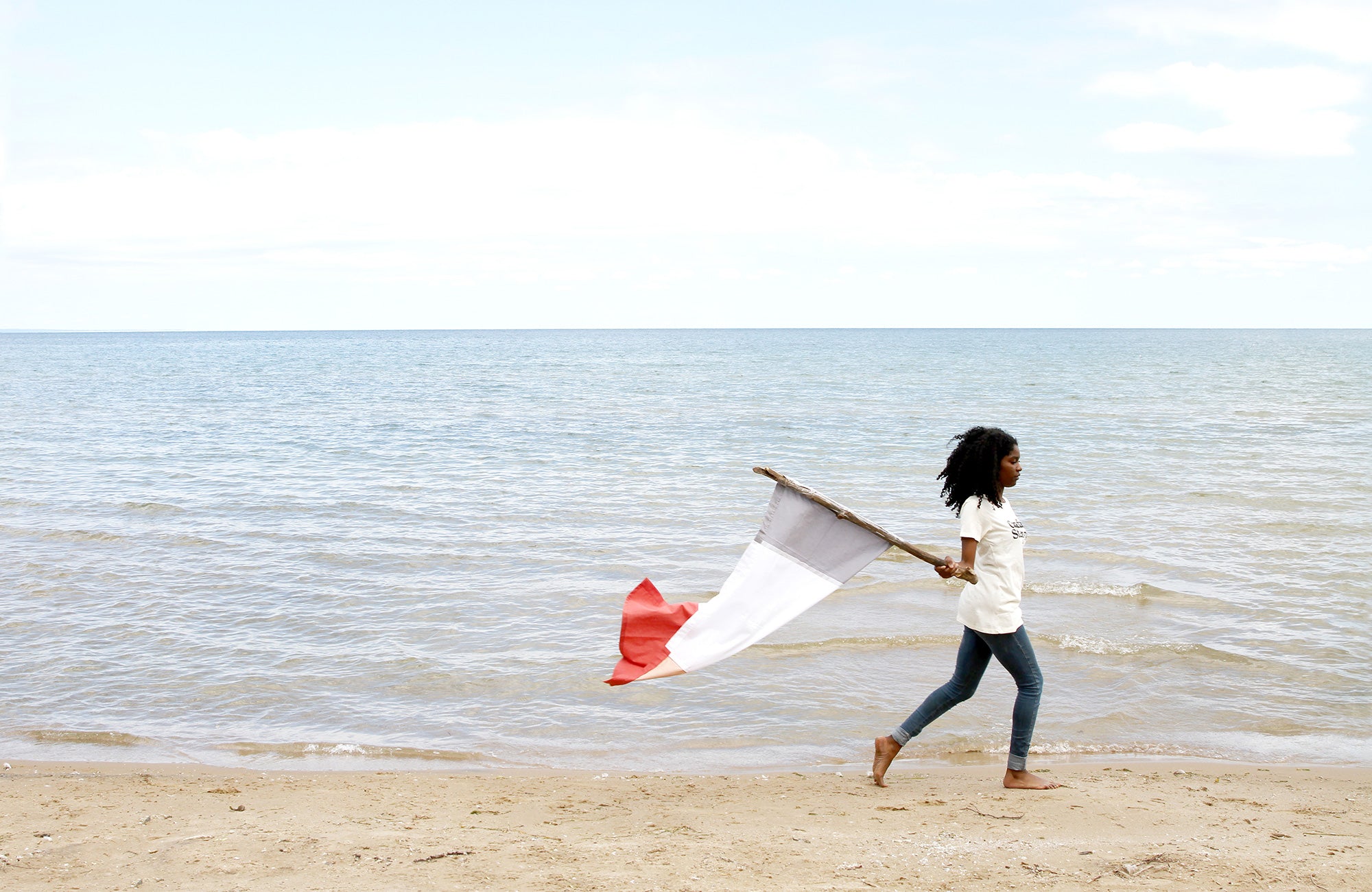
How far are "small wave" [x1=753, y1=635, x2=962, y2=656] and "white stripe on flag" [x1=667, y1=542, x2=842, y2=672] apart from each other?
323cm

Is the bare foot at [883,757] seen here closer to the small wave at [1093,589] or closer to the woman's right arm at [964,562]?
the woman's right arm at [964,562]

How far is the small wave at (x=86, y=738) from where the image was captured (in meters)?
6.31

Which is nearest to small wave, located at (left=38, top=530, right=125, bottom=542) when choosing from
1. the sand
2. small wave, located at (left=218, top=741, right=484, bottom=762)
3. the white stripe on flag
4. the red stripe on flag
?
the sand

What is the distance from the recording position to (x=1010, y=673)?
16.4 ft

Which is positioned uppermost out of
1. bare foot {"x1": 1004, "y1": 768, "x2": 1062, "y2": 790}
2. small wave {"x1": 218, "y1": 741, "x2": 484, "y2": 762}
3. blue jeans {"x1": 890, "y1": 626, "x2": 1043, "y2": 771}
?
blue jeans {"x1": 890, "y1": 626, "x2": 1043, "y2": 771}

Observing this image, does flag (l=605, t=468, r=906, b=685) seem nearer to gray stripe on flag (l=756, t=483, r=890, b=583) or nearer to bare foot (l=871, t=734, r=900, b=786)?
gray stripe on flag (l=756, t=483, r=890, b=583)

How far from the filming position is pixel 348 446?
22.7 meters

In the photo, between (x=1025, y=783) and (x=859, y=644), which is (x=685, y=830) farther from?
(x=859, y=644)

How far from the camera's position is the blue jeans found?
4.89 metres

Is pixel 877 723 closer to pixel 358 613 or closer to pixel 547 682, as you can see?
pixel 547 682

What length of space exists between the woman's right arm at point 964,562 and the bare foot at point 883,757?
1.16 m

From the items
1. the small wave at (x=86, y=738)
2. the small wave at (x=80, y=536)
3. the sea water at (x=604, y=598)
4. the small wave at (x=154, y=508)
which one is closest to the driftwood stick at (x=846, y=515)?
the sea water at (x=604, y=598)

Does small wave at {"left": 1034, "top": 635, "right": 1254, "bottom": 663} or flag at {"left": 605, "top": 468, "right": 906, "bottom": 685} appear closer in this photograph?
flag at {"left": 605, "top": 468, "right": 906, "bottom": 685}

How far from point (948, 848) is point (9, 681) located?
21.4 feet
